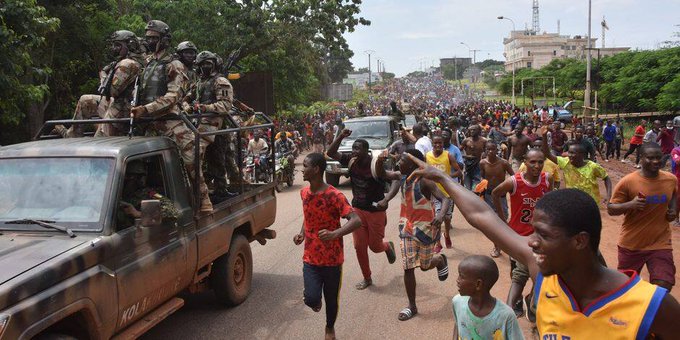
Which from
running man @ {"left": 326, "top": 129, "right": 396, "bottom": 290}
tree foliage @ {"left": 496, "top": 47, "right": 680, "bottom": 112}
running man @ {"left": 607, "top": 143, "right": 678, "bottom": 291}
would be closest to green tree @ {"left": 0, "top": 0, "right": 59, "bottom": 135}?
running man @ {"left": 326, "top": 129, "right": 396, "bottom": 290}

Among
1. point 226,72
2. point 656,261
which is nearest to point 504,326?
point 656,261

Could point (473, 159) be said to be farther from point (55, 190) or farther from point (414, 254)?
point (55, 190)

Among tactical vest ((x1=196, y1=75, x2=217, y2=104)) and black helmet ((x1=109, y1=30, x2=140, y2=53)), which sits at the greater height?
black helmet ((x1=109, y1=30, x2=140, y2=53))

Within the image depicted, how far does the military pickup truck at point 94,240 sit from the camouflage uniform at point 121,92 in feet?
2.16

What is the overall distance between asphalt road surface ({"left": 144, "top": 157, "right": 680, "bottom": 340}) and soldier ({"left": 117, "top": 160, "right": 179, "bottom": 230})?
1.34 m

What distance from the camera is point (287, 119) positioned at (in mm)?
33625

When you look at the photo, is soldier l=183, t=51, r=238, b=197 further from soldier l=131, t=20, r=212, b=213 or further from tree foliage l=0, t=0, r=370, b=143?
tree foliage l=0, t=0, r=370, b=143

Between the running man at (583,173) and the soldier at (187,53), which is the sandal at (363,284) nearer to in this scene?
the running man at (583,173)

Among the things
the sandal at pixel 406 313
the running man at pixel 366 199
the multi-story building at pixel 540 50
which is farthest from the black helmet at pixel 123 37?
the multi-story building at pixel 540 50

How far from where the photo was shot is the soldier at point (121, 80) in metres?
5.86

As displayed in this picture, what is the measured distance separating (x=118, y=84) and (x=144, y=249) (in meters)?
2.27

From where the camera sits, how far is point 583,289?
1897 mm

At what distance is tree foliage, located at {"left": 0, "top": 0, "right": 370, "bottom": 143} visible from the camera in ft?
34.9

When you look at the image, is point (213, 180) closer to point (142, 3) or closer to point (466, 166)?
point (466, 166)
